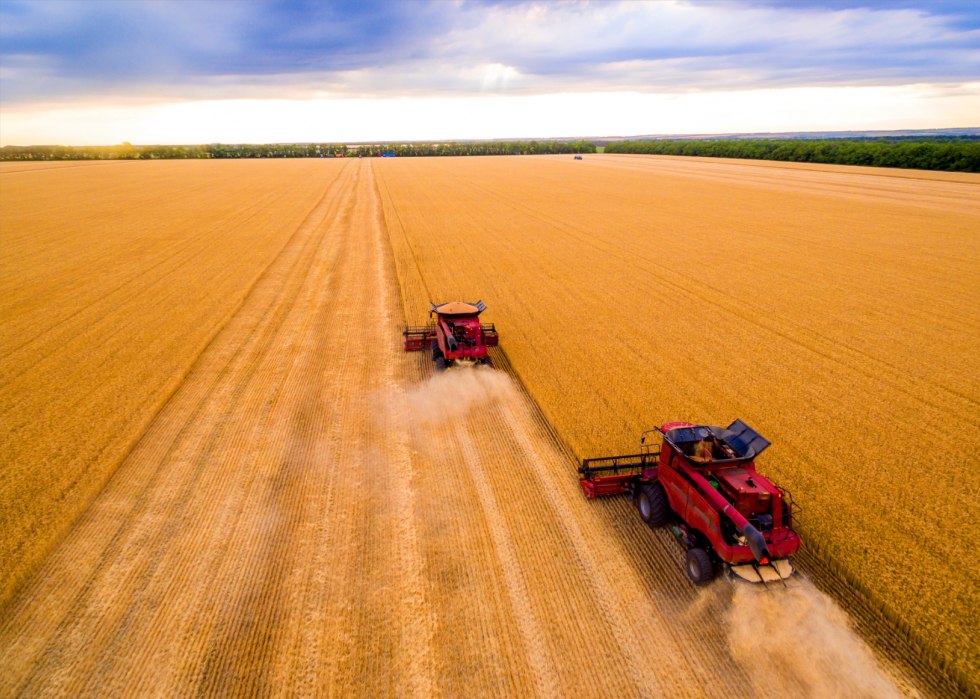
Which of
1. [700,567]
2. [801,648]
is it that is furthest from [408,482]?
[801,648]

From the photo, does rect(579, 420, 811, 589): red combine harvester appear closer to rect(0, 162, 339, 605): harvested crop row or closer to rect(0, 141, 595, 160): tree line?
rect(0, 162, 339, 605): harvested crop row

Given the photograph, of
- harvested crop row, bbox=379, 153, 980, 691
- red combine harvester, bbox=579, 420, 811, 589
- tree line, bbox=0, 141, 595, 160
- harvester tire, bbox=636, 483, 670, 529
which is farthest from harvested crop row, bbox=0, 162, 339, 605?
tree line, bbox=0, 141, 595, 160

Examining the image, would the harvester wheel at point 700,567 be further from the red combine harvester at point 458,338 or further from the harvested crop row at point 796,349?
the red combine harvester at point 458,338

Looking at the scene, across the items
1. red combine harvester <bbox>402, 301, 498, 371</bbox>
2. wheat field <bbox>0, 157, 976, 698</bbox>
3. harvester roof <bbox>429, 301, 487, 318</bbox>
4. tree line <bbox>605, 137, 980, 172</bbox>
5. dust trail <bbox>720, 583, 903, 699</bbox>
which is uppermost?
tree line <bbox>605, 137, 980, 172</bbox>

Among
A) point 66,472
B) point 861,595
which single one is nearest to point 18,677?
point 66,472

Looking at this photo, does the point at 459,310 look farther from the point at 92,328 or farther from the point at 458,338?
the point at 92,328
